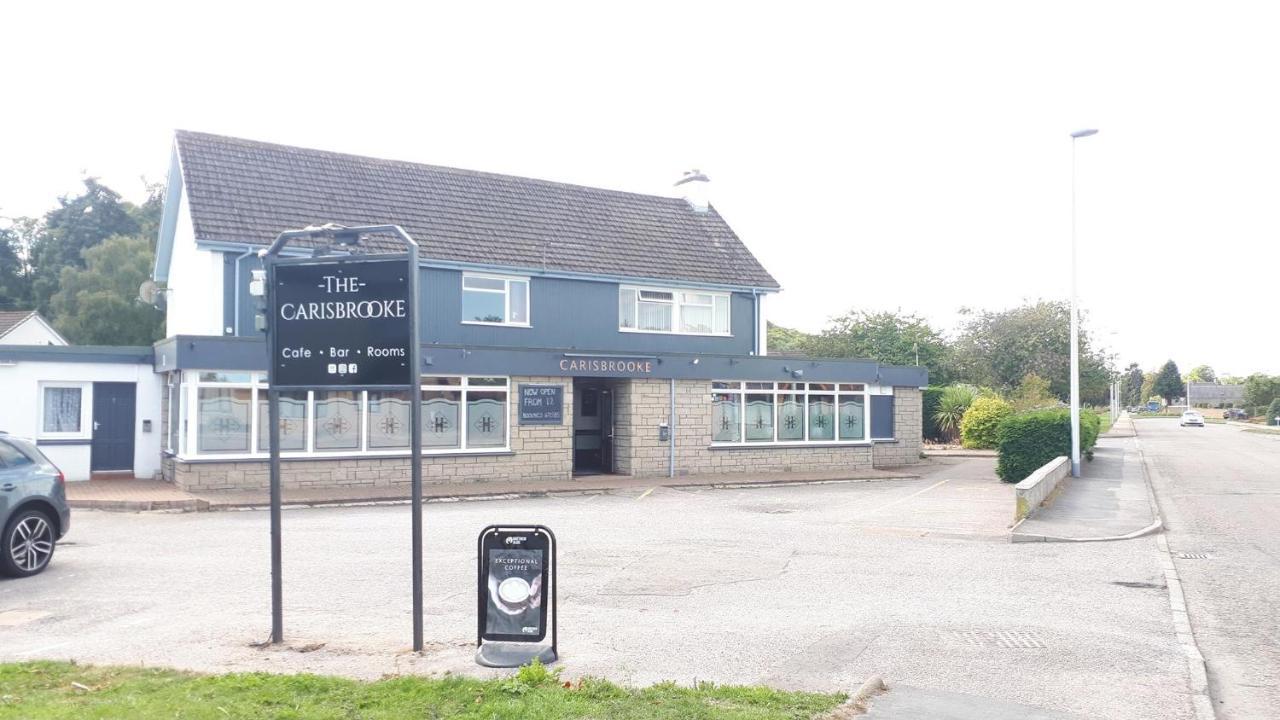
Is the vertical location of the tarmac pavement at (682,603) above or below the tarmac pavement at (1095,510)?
above

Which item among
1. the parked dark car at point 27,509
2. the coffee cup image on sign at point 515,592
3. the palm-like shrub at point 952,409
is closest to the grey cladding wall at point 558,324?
the parked dark car at point 27,509

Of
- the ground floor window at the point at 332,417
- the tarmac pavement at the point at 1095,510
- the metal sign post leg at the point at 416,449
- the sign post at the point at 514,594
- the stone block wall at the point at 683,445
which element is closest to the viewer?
the sign post at the point at 514,594

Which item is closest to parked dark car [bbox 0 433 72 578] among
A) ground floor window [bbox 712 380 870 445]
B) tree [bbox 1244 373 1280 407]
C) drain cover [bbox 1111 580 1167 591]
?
drain cover [bbox 1111 580 1167 591]

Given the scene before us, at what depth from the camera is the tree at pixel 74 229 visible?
5512cm

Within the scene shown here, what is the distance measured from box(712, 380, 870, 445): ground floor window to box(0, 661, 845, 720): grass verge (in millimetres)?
19481

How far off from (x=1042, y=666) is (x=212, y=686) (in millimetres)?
5592

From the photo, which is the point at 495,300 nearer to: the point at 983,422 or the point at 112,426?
the point at 112,426

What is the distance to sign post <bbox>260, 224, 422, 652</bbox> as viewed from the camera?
25.6ft

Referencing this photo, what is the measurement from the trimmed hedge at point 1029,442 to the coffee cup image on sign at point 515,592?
20.1 m

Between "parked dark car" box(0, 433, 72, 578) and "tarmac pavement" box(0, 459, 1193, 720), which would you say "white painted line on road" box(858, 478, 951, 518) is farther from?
"parked dark car" box(0, 433, 72, 578)

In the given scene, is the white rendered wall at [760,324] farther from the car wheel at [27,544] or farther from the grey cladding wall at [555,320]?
the car wheel at [27,544]

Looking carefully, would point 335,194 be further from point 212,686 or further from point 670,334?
point 212,686

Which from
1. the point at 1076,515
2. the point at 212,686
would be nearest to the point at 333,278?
the point at 212,686

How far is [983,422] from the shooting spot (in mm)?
38594
